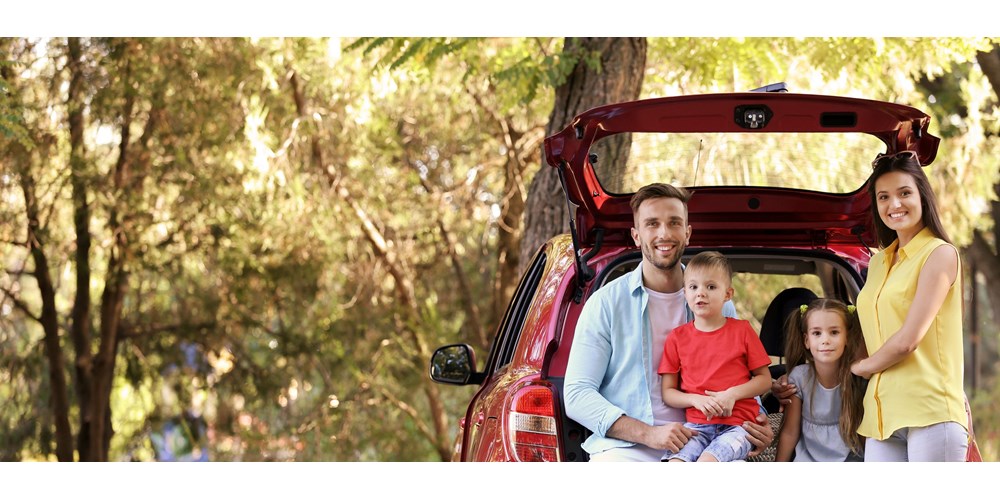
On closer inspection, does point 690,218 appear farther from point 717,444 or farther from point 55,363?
point 55,363

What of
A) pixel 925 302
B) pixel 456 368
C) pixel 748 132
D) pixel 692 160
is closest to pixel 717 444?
pixel 925 302

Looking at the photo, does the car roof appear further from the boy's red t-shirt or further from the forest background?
the forest background

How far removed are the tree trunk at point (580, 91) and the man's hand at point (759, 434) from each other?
172 inches

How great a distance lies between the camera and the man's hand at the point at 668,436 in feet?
12.1

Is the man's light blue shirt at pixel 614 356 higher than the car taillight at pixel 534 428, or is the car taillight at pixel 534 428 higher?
the man's light blue shirt at pixel 614 356

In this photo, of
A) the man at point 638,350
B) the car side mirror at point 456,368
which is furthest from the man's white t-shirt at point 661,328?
the car side mirror at point 456,368

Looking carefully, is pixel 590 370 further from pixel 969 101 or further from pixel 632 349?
pixel 969 101

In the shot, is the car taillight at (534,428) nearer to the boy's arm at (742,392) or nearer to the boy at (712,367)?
the boy at (712,367)

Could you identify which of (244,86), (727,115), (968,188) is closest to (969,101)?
(968,188)

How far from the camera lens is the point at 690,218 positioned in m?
4.66

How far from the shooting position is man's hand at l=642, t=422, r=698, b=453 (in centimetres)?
367

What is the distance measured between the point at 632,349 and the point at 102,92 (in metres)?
9.61

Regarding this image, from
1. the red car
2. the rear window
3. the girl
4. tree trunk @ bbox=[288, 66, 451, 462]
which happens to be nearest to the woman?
the girl

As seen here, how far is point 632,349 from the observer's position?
3.87 meters
